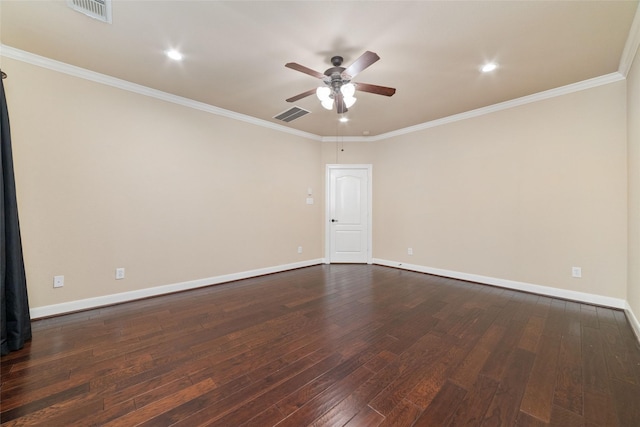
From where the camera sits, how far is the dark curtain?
212 centimetres

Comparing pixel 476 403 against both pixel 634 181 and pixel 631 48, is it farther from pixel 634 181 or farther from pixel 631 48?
pixel 631 48

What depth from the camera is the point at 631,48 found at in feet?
8.09

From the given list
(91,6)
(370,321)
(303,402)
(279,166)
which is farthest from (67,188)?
(370,321)

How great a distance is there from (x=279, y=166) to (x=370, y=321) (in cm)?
330

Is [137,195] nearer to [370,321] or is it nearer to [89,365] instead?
[89,365]

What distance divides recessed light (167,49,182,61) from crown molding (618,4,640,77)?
399 centimetres

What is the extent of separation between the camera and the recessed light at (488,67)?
2.76 m

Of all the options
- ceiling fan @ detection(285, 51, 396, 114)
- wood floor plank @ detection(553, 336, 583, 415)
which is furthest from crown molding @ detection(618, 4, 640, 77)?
wood floor plank @ detection(553, 336, 583, 415)

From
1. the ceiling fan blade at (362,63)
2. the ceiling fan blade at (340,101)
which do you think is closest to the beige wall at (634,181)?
the ceiling fan blade at (362,63)

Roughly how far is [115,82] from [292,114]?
7.65 ft

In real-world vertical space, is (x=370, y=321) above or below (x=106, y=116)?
below

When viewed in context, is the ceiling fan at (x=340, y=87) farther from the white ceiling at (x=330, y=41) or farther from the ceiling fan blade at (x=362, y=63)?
the white ceiling at (x=330, y=41)

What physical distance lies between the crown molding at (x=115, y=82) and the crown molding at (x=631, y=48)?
439 centimetres

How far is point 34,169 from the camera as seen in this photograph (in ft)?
8.81
